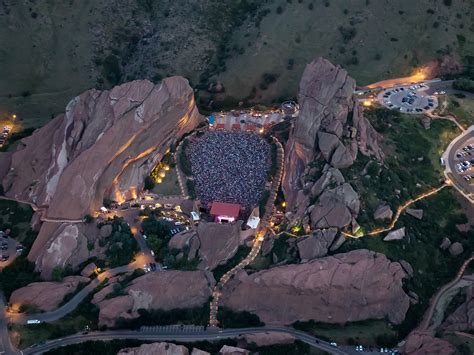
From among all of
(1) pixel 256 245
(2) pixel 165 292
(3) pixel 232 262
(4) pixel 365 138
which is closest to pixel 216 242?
(3) pixel 232 262

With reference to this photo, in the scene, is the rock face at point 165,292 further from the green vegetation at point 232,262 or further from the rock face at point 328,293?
the rock face at point 328,293

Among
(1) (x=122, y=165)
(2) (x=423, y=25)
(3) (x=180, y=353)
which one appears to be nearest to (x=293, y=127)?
(1) (x=122, y=165)

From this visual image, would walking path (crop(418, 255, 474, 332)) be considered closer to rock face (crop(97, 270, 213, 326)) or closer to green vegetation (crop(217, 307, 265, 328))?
green vegetation (crop(217, 307, 265, 328))

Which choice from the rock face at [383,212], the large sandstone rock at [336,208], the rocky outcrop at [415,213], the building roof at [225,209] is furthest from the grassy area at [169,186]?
the rocky outcrop at [415,213]

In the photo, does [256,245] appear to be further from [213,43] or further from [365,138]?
[213,43]

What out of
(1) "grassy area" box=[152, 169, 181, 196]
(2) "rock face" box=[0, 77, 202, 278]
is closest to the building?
(1) "grassy area" box=[152, 169, 181, 196]

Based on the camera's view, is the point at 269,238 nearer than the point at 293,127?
Yes

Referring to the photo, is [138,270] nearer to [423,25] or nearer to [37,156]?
[37,156]
